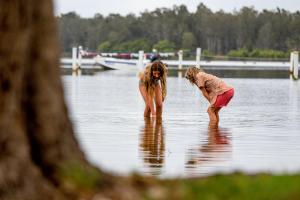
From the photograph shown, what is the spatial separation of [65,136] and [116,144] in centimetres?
710

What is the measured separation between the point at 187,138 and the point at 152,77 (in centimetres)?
476

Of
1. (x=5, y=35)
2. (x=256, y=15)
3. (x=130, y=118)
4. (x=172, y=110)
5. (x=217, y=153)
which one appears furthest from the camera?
(x=256, y=15)

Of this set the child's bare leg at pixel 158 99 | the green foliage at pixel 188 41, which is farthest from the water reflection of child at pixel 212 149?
the green foliage at pixel 188 41

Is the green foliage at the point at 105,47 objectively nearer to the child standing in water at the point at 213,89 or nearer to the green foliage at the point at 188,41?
the green foliage at the point at 188,41

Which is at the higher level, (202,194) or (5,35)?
(5,35)

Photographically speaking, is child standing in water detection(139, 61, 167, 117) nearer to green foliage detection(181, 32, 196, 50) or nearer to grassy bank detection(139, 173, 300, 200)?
grassy bank detection(139, 173, 300, 200)

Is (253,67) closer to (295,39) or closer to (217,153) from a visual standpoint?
(295,39)

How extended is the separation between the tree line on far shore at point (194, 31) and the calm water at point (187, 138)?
97185 mm

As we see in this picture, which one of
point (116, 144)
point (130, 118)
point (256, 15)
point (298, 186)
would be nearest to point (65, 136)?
point (298, 186)

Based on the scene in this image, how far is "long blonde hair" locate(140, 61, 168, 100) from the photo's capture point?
19547 mm

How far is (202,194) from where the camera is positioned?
684 centimetres

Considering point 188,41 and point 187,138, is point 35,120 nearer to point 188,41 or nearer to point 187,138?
point 187,138

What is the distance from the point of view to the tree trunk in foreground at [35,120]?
677 centimetres

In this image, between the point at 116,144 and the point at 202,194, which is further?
the point at 116,144
